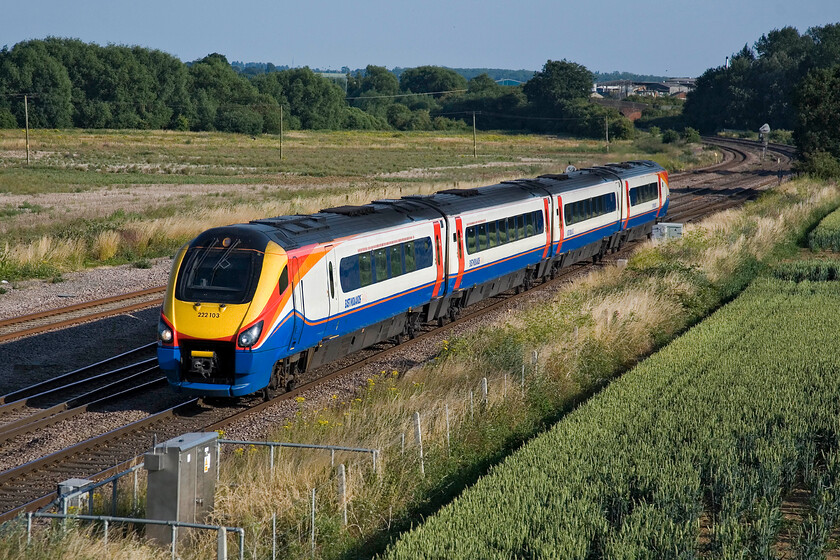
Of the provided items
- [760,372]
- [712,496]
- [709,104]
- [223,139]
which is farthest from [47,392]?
[709,104]

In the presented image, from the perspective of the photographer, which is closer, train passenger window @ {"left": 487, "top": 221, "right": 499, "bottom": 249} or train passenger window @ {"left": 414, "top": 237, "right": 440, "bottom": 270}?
train passenger window @ {"left": 414, "top": 237, "right": 440, "bottom": 270}

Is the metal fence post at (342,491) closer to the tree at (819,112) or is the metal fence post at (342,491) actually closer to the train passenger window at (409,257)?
the train passenger window at (409,257)

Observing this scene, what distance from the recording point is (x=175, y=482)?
9.51 metres

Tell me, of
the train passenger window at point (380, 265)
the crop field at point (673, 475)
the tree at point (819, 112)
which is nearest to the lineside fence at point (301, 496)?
the crop field at point (673, 475)

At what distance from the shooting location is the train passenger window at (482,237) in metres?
22.2

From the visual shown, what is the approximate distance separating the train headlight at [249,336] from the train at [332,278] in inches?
0.6

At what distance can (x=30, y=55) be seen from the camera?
109 meters

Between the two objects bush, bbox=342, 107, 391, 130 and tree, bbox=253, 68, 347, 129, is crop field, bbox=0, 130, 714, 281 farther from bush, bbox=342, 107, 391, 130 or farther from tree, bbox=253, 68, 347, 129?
bush, bbox=342, 107, 391, 130

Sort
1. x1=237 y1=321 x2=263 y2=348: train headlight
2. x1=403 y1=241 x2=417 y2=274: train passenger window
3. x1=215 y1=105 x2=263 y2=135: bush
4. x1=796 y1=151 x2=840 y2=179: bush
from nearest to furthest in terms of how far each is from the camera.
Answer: x1=237 y1=321 x2=263 y2=348: train headlight → x1=403 y1=241 x2=417 y2=274: train passenger window → x1=796 y1=151 x2=840 y2=179: bush → x1=215 y1=105 x2=263 y2=135: bush

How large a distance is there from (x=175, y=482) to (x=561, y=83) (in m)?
126

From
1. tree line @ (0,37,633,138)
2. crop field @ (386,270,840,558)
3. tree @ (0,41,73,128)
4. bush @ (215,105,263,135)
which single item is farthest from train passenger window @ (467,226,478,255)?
bush @ (215,105,263,135)

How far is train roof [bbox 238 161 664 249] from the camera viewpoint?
1625 centimetres

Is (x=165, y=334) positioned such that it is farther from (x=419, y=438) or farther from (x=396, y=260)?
(x=396, y=260)

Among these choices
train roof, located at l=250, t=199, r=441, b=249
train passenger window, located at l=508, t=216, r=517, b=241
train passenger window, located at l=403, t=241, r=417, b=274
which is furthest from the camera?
train passenger window, located at l=508, t=216, r=517, b=241
